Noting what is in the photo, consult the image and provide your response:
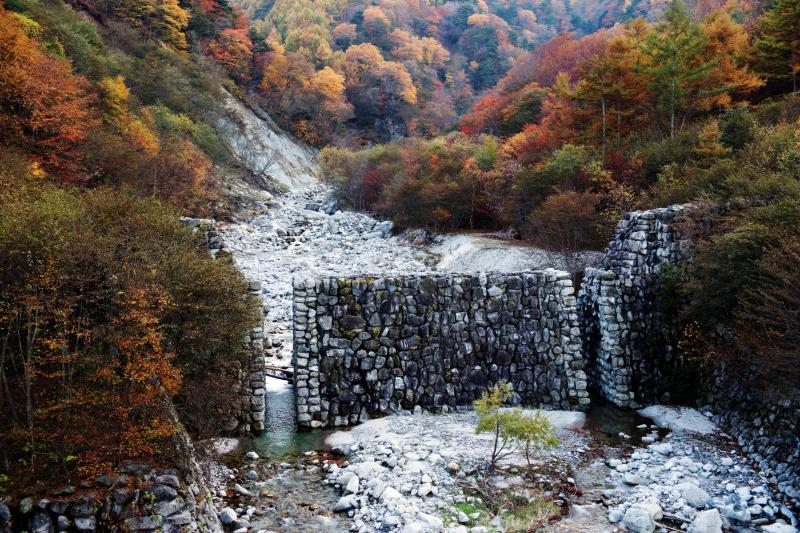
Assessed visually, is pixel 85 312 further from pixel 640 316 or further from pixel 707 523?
pixel 640 316

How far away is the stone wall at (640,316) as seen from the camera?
12.9m

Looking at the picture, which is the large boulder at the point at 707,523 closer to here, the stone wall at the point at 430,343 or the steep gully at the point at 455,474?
the steep gully at the point at 455,474

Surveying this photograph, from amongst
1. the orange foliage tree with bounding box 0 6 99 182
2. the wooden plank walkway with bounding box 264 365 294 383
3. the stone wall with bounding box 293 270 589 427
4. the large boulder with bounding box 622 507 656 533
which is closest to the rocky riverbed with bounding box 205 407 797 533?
the large boulder with bounding box 622 507 656 533

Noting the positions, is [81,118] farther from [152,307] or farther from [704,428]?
[704,428]

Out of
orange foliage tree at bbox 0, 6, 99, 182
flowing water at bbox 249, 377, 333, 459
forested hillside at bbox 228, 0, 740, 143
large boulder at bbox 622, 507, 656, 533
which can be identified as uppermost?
forested hillside at bbox 228, 0, 740, 143

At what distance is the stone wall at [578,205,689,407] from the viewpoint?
1294 centimetres

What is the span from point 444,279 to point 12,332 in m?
8.54

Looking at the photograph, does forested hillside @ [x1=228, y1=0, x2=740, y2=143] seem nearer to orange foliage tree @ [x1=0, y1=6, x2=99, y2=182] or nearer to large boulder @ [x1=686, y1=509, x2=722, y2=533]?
orange foliage tree @ [x1=0, y1=6, x2=99, y2=182]

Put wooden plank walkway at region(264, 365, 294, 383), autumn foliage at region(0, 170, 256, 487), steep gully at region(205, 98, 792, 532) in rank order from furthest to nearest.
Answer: wooden plank walkway at region(264, 365, 294, 383) < steep gully at region(205, 98, 792, 532) < autumn foliage at region(0, 170, 256, 487)

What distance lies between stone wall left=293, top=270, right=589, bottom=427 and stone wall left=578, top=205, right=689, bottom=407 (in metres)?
1.03

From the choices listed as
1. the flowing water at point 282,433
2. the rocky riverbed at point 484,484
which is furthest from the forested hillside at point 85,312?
the rocky riverbed at point 484,484

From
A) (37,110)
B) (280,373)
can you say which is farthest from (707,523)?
(37,110)

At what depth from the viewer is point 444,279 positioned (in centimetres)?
1250

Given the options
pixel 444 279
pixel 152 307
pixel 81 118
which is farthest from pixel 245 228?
pixel 152 307
